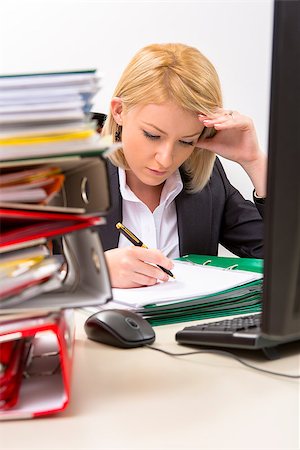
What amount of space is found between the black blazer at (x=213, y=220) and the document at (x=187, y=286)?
480mm

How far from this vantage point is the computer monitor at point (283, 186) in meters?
0.53

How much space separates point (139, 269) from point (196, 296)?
126mm

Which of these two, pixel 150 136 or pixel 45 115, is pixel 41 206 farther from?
pixel 150 136

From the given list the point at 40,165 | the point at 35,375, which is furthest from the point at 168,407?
Answer: the point at 40,165

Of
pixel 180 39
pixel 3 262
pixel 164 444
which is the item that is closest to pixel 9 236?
pixel 3 262

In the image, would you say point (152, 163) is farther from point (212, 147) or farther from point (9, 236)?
point (9, 236)

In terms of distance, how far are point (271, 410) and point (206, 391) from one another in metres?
0.08

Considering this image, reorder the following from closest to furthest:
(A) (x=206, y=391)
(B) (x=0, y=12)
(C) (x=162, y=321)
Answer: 1. (A) (x=206, y=391)
2. (C) (x=162, y=321)
3. (B) (x=0, y=12)

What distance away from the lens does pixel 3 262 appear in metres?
0.59

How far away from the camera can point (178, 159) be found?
156cm

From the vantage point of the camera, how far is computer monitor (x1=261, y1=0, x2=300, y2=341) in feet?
1.73

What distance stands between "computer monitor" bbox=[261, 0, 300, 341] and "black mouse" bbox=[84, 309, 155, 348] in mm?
257

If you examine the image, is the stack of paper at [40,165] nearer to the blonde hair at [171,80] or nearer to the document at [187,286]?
the document at [187,286]

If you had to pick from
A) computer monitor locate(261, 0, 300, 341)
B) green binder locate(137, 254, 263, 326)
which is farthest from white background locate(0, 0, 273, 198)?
computer monitor locate(261, 0, 300, 341)
